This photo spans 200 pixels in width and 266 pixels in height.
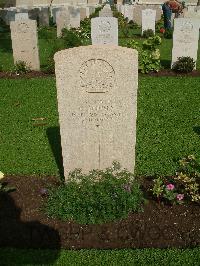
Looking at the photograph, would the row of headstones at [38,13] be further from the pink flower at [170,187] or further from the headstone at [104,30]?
the pink flower at [170,187]

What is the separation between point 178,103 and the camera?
945 cm

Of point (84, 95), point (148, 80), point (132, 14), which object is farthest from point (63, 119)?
point (132, 14)

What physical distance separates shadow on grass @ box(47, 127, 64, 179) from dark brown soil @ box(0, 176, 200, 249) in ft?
3.76

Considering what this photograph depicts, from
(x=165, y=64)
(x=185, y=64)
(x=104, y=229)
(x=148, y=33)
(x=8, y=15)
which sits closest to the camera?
(x=104, y=229)

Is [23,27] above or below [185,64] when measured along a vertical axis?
above

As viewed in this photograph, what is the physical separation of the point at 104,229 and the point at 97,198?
0.38 metres

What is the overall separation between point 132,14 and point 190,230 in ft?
74.1

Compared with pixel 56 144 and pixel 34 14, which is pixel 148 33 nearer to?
pixel 34 14

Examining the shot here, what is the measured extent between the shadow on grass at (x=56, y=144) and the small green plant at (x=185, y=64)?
564 cm

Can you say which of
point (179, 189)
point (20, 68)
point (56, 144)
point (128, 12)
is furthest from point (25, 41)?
point (128, 12)

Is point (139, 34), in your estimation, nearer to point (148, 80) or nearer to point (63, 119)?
point (148, 80)

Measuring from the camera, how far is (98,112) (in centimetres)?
496

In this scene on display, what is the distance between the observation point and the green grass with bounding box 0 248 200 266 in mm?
4281

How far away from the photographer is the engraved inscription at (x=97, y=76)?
468 centimetres
